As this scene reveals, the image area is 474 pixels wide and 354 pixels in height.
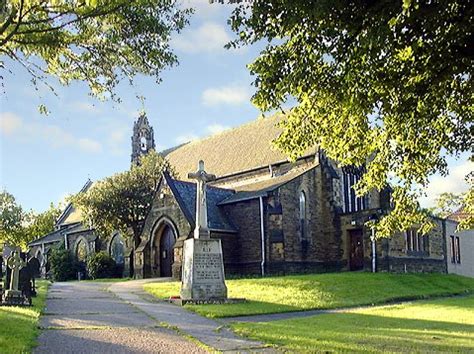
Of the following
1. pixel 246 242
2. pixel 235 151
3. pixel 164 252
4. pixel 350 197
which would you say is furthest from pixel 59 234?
pixel 350 197

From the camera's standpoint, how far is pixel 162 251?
105 feet

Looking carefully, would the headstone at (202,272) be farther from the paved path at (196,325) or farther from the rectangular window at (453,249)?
the rectangular window at (453,249)

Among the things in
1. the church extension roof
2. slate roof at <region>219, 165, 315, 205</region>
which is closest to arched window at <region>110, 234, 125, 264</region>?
the church extension roof

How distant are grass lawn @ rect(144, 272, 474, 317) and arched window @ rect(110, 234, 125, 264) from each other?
1764 cm

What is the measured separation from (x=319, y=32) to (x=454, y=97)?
156 inches

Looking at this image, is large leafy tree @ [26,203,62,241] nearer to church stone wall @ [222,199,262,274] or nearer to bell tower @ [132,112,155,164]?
bell tower @ [132,112,155,164]

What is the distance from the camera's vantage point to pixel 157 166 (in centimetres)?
3919

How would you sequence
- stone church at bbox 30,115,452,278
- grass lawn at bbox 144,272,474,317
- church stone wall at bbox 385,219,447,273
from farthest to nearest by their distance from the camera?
church stone wall at bbox 385,219,447,273 → stone church at bbox 30,115,452,278 → grass lawn at bbox 144,272,474,317

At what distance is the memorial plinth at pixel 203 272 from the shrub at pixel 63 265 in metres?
26.8

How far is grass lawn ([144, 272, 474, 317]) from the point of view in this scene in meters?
16.3

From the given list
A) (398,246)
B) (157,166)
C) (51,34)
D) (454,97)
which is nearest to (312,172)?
(398,246)

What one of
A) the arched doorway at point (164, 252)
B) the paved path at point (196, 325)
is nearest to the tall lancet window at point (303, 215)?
the arched doorway at point (164, 252)

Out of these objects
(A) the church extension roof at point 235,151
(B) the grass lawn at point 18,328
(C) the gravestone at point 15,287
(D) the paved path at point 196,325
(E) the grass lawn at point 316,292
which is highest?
(A) the church extension roof at point 235,151

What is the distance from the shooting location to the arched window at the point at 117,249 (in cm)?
4013
